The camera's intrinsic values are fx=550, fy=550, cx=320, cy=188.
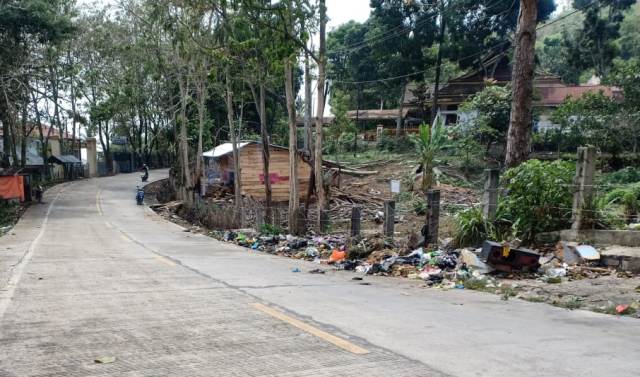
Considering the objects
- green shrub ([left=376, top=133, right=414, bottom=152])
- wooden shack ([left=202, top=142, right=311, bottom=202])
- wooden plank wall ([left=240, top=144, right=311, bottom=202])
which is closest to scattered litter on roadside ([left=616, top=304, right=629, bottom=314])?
wooden shack ([left=202, top=142, right=311, bottom=202])

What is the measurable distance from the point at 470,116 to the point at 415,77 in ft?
34.9

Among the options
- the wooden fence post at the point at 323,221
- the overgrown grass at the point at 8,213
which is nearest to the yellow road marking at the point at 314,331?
the wooden fence post at the point at 323,221

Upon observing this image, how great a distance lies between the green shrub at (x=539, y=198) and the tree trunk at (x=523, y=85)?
1.73 meters

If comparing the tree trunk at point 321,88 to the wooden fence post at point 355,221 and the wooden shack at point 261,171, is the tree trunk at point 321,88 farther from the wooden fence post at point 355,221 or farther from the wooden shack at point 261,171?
the wooden shack at point 261,171

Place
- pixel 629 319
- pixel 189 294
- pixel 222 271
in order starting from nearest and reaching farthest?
1. pixel 629 319
2. pixel 189 294
3. pixel 222 271

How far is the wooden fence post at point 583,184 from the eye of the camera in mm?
10250

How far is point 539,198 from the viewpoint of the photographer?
35.6 feet

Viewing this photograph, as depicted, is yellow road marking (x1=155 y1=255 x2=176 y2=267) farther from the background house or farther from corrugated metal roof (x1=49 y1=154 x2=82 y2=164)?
corrugated metal roof (x1=49 y1=154 x2=82 y2=164)

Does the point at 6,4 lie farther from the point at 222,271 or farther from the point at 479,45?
the point at 479,45

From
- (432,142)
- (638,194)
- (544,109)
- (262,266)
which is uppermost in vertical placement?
(544,109)

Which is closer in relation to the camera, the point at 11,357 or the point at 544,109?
the point at 11,357

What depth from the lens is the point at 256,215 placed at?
20.5m

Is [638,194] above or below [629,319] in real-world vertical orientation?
above

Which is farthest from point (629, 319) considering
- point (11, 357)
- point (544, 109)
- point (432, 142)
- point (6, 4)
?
point (544, 109)
